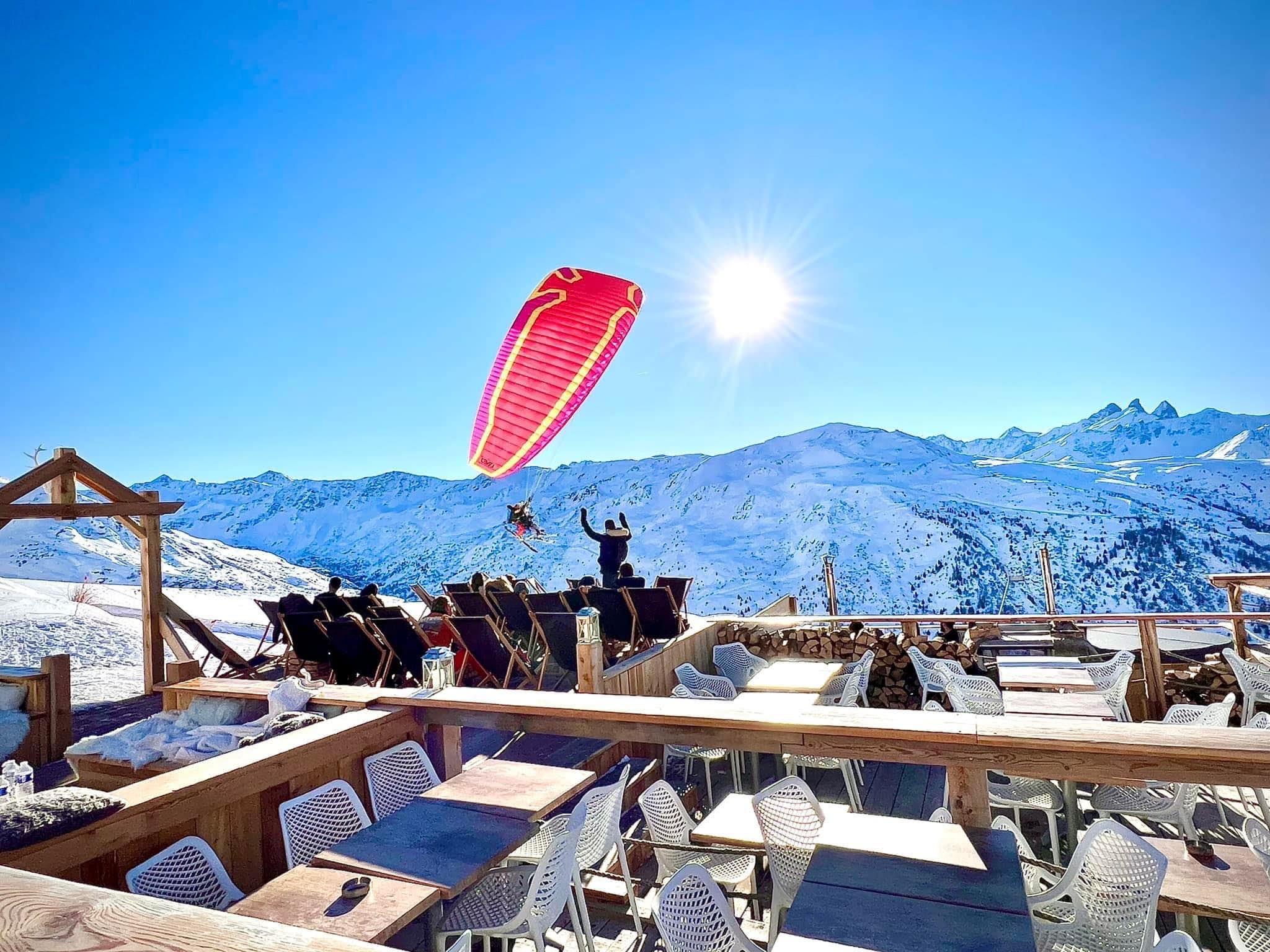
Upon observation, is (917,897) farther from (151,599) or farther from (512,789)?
(151,599)

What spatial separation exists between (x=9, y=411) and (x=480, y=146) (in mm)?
20727

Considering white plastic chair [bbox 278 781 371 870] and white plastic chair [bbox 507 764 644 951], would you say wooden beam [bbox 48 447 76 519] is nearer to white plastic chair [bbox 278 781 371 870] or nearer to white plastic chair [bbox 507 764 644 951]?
white plastic chair [bbox 278 781 371 870]

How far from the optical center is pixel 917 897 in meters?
1.47

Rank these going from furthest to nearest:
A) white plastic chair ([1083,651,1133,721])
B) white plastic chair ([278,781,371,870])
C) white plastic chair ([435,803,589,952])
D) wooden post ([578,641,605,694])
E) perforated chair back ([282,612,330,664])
Result: perforated chair back ([282,612,330,664]) → white plastic chair ([1083,651,1133,721]) → wooden post ([578,641,605,694]) → white plastic chair ([278,781,371,870]) → white plastic chair ([435,803,589,952])

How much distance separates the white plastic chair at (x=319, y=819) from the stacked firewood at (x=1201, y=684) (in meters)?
6.77

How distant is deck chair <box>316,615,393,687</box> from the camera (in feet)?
18.6

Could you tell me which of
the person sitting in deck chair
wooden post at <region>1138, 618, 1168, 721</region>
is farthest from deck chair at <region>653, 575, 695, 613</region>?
wooden post at <region>1138, 618, 1168, 721</region>

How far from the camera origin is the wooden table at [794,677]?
179 inches

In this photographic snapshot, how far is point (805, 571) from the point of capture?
42.5m

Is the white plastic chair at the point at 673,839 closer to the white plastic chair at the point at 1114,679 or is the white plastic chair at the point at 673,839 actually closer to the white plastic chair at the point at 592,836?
the white plastic chair at the point at 592,836

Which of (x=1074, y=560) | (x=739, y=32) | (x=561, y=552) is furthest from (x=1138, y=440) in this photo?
(x=739, y=32)

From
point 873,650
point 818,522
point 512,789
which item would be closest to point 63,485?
point 512,789

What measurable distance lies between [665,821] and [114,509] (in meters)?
6.20

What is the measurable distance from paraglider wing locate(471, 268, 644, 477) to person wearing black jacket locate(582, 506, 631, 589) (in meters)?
1.61
